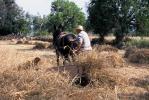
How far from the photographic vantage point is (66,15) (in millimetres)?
79062

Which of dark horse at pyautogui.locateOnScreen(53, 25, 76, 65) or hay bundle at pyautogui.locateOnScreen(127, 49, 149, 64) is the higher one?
dark horse at pyautogui.locateOnScreen(53, 25, 76, 65)

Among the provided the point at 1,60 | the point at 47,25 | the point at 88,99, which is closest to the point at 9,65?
the point at 1,60

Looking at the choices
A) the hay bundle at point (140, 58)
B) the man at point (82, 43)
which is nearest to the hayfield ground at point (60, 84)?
the man at point (82, 43)

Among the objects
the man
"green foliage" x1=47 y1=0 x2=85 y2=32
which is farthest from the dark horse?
"green foliage" x1=47 y1=0 x2=85 y2=32

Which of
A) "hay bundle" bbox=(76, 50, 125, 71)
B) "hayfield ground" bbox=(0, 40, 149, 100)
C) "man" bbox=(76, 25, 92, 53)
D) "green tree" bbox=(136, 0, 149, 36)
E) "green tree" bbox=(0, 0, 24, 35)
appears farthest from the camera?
"green tree" bbox=(0, 0, 24, 35)

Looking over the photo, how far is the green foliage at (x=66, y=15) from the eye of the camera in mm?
76000

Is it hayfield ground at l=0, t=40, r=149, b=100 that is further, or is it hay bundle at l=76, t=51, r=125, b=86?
hay bundle at l=76, t=51, r=125, b=86

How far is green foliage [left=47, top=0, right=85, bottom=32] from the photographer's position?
76.0 meters

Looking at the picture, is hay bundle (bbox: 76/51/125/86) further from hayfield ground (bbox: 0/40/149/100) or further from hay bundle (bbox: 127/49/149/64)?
hay bundle (bbox: 127/49/149/64)

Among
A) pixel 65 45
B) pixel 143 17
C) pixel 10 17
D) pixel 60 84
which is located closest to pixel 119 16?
pixel 143 17

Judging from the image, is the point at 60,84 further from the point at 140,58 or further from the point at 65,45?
the point at 140,58

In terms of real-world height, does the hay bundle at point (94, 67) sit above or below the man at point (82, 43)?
below

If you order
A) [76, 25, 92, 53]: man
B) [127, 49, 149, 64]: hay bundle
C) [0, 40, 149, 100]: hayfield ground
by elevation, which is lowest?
[127, 49, 149, 64]: hay bundle

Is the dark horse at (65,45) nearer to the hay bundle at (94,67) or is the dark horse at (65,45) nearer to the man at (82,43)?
the man at (82,43)
